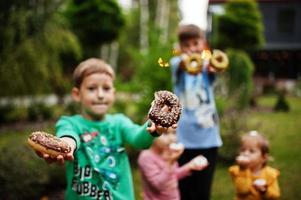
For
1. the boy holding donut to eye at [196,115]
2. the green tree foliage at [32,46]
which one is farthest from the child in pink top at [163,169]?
the green tree foliage at [32,46]

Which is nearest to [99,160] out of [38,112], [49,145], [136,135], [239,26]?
[136,135]

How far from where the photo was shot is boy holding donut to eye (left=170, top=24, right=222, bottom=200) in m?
4.09

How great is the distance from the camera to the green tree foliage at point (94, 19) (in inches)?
522

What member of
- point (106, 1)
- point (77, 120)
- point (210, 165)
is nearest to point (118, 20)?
point (106, 1)

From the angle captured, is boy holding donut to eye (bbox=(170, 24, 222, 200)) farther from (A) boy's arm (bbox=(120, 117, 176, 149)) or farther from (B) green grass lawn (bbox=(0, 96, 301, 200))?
(B) green grass lawn (bbox=(0, 96, 301, 200))

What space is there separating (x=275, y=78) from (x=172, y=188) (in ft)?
91.8

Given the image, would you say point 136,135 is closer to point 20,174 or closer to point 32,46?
point 20,174

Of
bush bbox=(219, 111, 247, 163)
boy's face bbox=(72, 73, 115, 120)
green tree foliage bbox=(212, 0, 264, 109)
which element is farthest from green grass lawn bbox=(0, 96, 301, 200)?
green tree foliage bbox=(212, 0, 264, 109)

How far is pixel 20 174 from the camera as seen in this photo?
5.16 metres

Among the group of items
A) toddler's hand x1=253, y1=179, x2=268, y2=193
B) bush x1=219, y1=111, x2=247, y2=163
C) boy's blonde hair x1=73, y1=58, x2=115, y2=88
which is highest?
boy's blonde hair x1=73, y1=58, x2=115, y2=88

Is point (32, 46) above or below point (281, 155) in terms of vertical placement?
above

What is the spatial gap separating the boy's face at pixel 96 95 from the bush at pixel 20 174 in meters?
2.47

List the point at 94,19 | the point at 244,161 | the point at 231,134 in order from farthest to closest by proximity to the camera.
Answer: the point at 94,19, the point at 231,134, the point at 244,161

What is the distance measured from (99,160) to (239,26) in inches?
674
